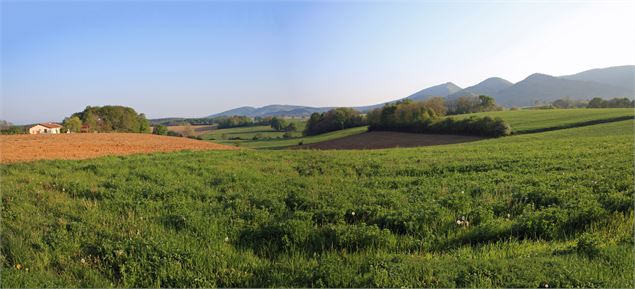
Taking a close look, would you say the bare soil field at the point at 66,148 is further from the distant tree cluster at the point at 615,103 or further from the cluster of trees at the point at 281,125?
the distant tree cluster at the point at 615,103

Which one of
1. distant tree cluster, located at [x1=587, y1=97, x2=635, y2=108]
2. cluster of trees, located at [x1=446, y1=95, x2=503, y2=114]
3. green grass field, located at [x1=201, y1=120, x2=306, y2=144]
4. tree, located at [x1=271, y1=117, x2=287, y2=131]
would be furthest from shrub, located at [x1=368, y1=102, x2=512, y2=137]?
distant tree cluster, located at [x1=587, y1=97, x2=635, y2=108]

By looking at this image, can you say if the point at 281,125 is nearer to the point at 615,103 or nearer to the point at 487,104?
the point at 487,104

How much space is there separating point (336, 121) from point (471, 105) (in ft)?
144

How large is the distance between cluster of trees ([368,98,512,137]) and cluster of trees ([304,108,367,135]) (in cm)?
767

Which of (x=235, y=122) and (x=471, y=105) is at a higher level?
(x=471, y=105)

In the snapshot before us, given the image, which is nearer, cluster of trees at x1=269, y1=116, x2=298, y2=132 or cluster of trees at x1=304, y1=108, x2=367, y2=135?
cluster of trees at x1=304, y1=108, x2=367, y2=135

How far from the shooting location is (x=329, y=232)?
563 centimetres

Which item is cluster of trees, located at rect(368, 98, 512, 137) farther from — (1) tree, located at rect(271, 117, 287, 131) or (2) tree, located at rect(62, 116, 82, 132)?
(2) tree, located at rect(62, 116, 82, 132)

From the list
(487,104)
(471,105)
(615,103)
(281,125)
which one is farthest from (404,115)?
(615,103)

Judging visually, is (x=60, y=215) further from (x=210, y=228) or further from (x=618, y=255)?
(x=618, y=255)

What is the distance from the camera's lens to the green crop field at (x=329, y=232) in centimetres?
425

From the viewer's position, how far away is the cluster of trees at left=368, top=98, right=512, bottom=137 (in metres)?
53.5

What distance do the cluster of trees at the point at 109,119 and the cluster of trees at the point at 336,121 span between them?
47.2 metres

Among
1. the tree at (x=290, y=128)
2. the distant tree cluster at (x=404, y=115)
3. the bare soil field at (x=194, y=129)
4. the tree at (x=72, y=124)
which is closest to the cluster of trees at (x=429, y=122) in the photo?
the distant tree cluster at (x=404, y=115)
